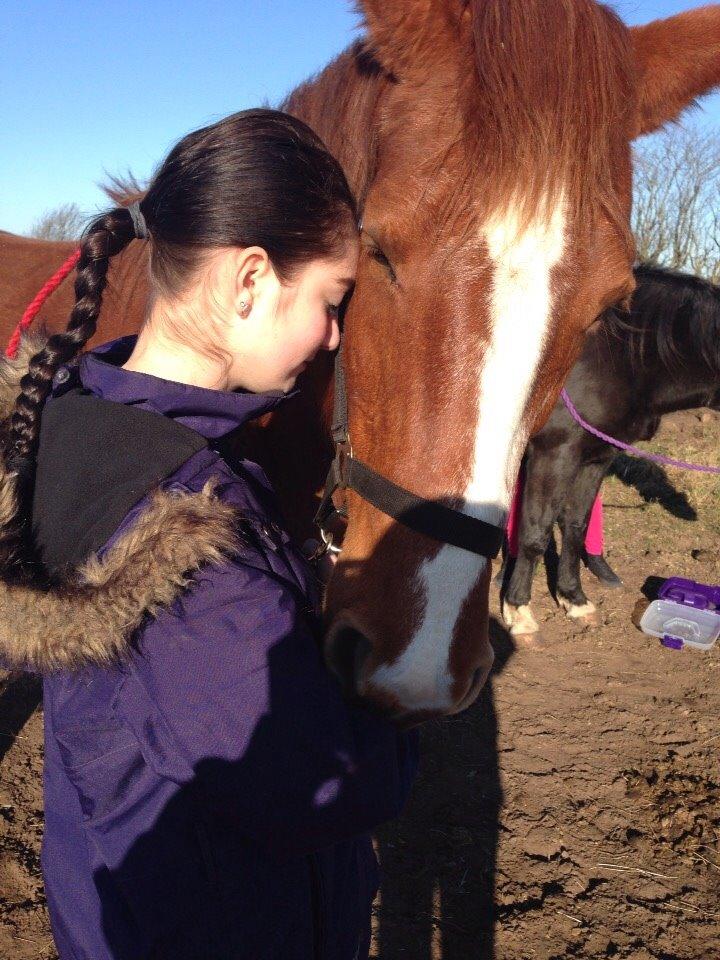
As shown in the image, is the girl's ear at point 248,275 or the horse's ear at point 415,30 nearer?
the girl's ear at point 248,275

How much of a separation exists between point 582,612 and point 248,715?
4.48 meters

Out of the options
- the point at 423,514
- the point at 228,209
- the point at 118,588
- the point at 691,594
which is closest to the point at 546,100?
the point at 228,209

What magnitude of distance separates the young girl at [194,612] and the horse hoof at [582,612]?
158 inches

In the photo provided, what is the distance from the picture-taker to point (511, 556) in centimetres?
504

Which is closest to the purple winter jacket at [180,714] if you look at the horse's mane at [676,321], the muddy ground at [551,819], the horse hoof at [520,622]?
the muddy ground at [551,819]

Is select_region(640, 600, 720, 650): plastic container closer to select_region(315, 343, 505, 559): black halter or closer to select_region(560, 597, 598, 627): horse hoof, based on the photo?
select_region(560, 597, 598, 627): horse hoof

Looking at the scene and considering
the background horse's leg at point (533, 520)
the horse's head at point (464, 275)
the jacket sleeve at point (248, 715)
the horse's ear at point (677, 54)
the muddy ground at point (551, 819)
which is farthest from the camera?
the background horse's leg at point (533, 520)

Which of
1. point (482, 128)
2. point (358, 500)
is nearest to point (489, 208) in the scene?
point (482, 128)

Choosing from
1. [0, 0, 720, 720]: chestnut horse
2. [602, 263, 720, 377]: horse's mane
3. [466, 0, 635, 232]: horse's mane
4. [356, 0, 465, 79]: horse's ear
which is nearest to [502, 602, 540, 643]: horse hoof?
[602, 263, 720, 377]: horse's mane

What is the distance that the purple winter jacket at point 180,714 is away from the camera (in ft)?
2.85

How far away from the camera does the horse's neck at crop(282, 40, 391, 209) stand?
1.51 m

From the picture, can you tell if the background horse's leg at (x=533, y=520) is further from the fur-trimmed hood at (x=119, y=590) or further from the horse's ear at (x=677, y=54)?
the fur-trimmed hood at (x=119, y=590)

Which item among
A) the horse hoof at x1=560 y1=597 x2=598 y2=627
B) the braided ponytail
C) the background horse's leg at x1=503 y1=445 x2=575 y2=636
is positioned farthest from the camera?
the horse hoof at x1=560 y1=597 x2=598 y2=627

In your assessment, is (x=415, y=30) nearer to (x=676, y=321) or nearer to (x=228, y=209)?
(x=228, y=209)
